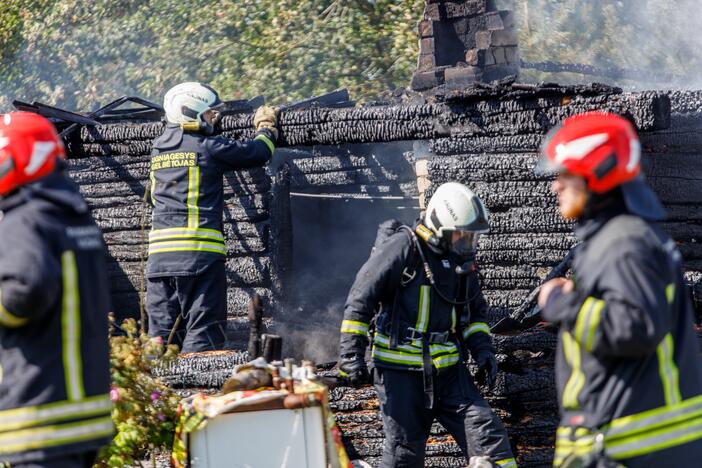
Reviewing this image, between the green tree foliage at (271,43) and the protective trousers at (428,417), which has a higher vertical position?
the green tree foliage at (271,43)

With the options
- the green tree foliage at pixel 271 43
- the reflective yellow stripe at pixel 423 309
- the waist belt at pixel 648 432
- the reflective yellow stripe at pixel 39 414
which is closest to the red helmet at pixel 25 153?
the reflective yellow stripe at pixel 39 414

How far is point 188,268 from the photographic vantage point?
27.6ft

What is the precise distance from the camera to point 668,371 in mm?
4031

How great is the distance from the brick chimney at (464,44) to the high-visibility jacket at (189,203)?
246cm

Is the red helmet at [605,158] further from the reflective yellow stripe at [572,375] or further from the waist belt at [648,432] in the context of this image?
the waist belt at [648,432]

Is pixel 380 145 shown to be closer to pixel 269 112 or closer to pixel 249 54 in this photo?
pixel 269 112

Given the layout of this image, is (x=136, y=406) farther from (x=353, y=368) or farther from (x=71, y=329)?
(x=71, y=329)

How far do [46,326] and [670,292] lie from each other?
2346 mm

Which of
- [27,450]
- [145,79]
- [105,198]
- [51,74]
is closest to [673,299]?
[27,450]

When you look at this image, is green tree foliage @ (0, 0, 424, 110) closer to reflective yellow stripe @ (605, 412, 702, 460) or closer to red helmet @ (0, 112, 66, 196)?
red helmet @ (0, 112, 66, 196)

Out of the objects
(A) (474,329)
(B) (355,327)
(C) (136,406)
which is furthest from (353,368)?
(C) (136,406)

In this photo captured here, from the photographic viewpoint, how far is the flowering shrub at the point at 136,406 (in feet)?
19.9

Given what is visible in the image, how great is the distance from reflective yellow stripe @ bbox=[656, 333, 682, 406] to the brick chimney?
20.2 ft

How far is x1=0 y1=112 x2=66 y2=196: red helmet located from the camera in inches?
171
